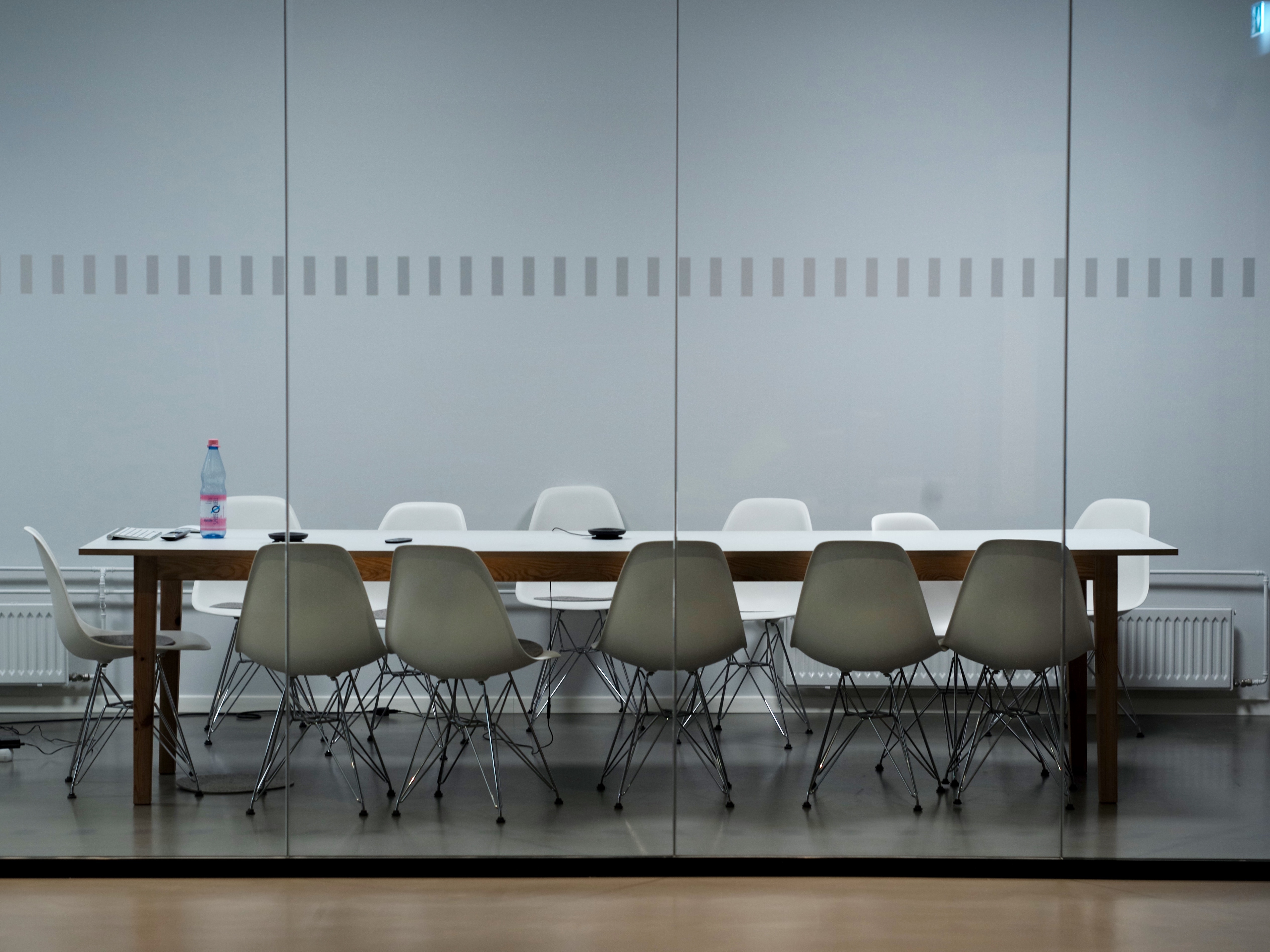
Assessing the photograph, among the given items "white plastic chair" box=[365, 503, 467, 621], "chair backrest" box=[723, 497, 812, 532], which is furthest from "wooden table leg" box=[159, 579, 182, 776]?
"chair backrest" box=[723, 497, 812, 532]

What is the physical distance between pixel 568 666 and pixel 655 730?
12.4 inches

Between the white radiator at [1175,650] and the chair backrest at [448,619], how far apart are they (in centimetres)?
86

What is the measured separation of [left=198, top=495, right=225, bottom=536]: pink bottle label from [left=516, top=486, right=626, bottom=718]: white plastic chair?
0.89 m

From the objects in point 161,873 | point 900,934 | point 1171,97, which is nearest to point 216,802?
point 161,873

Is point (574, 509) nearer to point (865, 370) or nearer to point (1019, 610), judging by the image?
point (865, 370)

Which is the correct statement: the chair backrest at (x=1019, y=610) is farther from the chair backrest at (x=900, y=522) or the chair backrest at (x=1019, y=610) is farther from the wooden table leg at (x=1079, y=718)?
the chair backrest at (x=900, y=522)

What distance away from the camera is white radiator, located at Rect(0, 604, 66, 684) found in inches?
126

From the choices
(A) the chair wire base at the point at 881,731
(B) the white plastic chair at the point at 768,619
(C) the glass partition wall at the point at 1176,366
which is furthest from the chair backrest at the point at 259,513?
(C) the glass partition wall at the point at 1176,366

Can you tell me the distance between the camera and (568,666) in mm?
3176

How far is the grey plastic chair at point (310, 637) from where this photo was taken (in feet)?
10.5

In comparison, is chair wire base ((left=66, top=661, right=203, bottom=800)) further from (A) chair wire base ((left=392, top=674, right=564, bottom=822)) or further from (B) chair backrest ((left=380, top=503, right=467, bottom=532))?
(B) chair backrest ((left=380, top=503, right=467, bottom=532))

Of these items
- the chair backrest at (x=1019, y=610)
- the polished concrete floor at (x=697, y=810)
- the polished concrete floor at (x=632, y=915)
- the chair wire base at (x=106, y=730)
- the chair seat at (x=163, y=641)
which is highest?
the chair backrest at (x=1019, y=610)

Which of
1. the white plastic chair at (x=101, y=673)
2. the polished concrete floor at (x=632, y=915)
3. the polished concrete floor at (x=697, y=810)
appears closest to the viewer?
the polished concrete floor at (x=632, y=915)

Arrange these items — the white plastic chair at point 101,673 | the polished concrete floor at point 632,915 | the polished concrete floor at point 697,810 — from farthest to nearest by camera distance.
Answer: the white plastic chair at point 101,673 → the polished concrete floor at point 697,810 → the polished concrete floor at point 632,915
